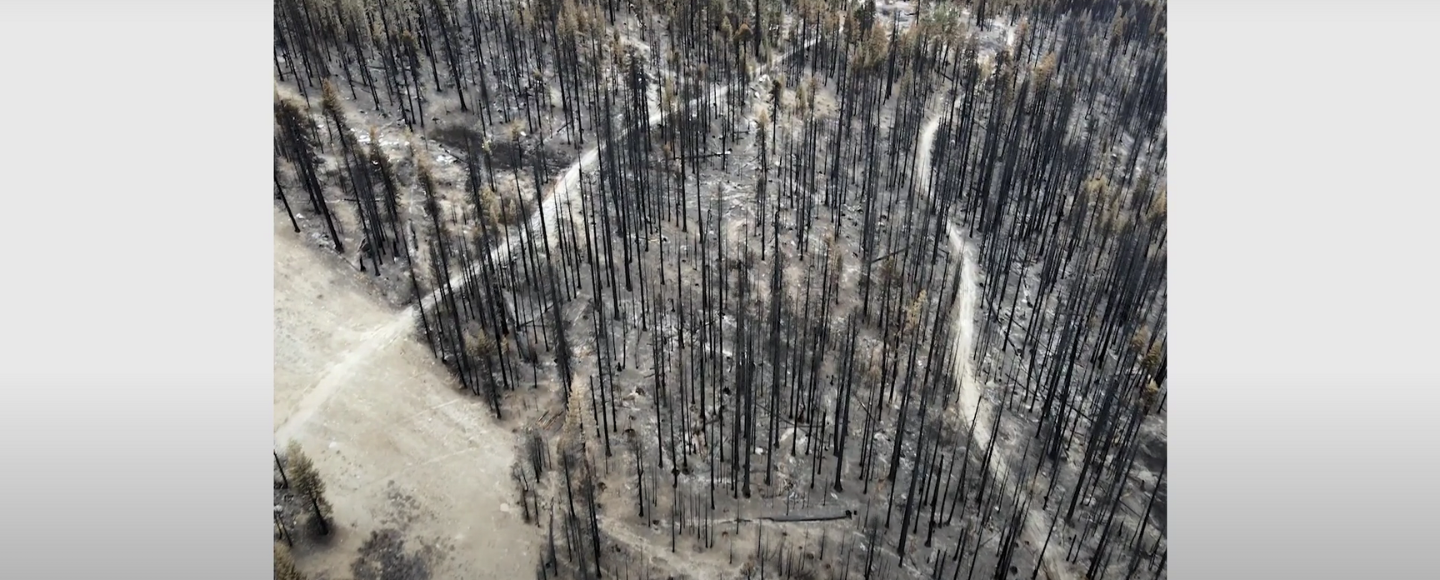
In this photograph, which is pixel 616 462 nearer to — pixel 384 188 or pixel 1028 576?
pixel 1028 576

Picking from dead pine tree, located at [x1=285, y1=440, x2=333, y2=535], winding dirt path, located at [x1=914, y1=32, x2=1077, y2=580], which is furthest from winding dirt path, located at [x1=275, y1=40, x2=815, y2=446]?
winding dirt path, located at [x1=914, y1=32, x2=1077, y2=580]

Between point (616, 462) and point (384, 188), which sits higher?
point (384, 188)

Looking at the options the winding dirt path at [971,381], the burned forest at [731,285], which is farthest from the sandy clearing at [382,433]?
the winding dirt path at [971,381]

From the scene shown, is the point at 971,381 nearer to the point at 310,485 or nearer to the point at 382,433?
the point at 382,433

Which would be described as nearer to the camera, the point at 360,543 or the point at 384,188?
the point at 360,543

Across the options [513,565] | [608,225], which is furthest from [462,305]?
[513,565]

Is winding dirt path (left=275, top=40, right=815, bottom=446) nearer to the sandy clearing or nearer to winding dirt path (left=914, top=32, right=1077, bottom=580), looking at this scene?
the sandy clearing
